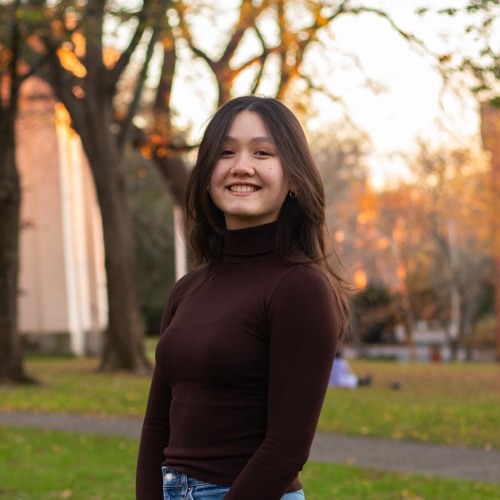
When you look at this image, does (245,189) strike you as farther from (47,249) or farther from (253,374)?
(47,249)

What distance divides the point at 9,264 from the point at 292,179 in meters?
16.5

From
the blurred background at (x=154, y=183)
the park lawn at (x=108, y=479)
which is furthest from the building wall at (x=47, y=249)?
the park lawn at (x=108, y=479)

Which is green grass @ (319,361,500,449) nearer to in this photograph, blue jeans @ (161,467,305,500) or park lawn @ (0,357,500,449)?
park lawn @ (0,357,500,449)

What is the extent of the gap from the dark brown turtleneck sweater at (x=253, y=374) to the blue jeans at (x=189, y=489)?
0.06 ft

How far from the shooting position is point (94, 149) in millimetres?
20875

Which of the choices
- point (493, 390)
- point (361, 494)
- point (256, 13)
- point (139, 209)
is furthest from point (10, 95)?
point (139, 209)

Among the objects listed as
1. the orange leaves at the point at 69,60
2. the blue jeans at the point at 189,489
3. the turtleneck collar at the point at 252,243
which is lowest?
the blue jeans at the point at 189,489

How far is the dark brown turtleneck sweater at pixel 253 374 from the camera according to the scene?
2.63 meters

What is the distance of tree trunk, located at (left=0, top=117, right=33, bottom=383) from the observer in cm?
1842

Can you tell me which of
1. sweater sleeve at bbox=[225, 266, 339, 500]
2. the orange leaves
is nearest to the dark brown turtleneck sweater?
sweater sleeve at bbox=[225, 266, 339, 500]

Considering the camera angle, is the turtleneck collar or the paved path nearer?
the turtleneck collar

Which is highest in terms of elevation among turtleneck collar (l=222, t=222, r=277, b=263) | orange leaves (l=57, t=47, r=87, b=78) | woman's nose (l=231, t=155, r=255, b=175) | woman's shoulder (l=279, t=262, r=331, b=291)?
orange leaves (l=57, t=47, r=87, b=78)

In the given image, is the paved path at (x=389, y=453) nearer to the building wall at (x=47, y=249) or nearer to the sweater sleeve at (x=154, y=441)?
the sweater sleeve at (x=154, y=441)

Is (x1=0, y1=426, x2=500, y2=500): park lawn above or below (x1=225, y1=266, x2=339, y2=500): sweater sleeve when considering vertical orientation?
below
